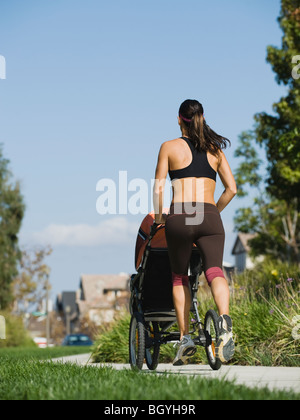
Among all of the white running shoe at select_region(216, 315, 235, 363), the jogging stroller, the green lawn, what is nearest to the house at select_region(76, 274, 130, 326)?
the jogging stroller

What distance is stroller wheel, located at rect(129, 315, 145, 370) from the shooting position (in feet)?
20.1

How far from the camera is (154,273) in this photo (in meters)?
6.22

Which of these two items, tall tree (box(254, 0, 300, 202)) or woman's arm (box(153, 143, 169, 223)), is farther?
tall tree (box(254, 0, 300, 202))

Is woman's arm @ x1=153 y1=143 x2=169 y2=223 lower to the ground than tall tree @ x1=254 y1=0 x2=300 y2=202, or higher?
lower

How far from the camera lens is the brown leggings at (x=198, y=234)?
5570 mm

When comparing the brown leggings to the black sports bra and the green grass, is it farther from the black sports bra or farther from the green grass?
the green grass

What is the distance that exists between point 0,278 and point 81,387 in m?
45.4

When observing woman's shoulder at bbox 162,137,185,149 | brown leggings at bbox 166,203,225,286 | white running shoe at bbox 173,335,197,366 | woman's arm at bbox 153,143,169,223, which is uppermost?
woman's shoulder at bbox 162,137,185,149

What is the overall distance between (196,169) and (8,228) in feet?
149

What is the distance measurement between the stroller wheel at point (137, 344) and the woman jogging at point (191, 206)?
1.79 feet

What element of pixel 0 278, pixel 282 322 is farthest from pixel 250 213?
pixel 282 322

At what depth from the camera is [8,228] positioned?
49.8 meters

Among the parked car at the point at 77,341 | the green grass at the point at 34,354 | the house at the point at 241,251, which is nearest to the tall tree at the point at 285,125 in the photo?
the green grass at the point at 34,354
